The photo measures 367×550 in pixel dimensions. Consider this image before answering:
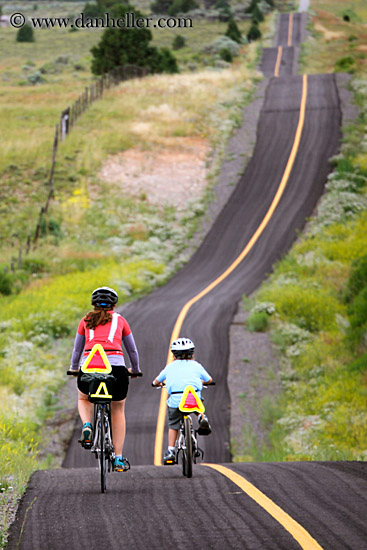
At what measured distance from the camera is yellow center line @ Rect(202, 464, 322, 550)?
6.03 metres

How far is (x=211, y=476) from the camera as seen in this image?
888cm

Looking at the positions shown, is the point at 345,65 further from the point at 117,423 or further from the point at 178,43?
the point at 117,423

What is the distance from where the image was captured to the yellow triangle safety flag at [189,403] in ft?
29.9

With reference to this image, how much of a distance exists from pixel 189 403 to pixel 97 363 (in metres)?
1.59

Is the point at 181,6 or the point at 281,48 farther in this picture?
the point at 181,6

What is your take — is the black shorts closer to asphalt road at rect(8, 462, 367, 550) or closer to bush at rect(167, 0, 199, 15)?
asphalt road at rect(8, 462, 367, 550)

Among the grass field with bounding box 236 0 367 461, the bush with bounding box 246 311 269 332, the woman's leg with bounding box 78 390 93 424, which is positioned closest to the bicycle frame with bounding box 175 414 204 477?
the woman's leg with bounding box 78 390 93 424

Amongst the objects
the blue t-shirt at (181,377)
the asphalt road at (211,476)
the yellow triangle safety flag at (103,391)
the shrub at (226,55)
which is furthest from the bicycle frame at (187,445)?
the shrub at (226,55)

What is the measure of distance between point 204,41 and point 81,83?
2883 centimetres

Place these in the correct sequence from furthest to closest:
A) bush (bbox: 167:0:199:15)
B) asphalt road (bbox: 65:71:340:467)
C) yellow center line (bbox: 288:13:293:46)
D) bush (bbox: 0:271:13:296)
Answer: bush (bbox: 167:0:199:15), yellow center line (bbox: 288:13:293:46), bush (bbox: 0:271:13:296), asphalt road (bbox: 65:71:340:467)

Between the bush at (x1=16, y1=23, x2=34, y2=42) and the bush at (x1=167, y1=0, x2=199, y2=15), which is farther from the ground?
the bush at (x1=167, y1=0, x2=199, y2=15)

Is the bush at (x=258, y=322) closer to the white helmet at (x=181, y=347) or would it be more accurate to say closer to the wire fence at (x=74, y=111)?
the wire fence at (x=74, y=111)

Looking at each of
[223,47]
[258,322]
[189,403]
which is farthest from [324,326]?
[223,47]

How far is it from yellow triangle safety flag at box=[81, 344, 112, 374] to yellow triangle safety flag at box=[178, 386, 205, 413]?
1444mm
